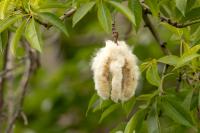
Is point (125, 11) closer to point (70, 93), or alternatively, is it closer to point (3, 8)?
point (3, 8)

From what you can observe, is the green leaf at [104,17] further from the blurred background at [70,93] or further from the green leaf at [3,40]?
the blurred background at [70,93]

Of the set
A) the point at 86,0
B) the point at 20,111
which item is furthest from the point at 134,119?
the point at 20,111

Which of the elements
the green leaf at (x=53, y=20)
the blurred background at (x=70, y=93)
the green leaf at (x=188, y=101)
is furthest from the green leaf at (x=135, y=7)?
the blurred background at (x=70, y=93)

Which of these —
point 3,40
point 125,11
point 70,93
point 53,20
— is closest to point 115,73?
point 125,11

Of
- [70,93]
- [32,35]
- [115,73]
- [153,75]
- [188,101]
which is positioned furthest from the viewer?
[70,93]

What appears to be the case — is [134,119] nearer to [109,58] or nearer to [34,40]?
[109,58]
